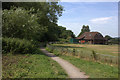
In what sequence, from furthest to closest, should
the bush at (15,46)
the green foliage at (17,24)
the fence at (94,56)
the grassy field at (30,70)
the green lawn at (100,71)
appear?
the green foliage at (17,24), the bush at (15,46), the fence at (94,56), the green lawn at (100,71), the grassy field at (30,70)

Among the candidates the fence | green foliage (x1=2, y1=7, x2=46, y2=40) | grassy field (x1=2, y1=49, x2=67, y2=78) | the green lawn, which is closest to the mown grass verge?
the green lawn

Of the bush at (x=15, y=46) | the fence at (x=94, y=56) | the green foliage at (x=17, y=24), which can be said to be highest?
the green foliage at (x=17, y=24)

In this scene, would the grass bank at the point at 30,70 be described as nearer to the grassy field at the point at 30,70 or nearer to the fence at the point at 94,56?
the grassy field at the point at 30,70

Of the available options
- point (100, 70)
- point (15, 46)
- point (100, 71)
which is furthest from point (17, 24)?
point (100, 71)

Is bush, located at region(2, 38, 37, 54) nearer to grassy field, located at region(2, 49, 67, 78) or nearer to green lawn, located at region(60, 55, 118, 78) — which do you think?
grassy field, located at region(2, 49, 67, 78)

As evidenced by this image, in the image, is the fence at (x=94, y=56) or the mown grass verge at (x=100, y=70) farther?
the fence at (x=94, y=56)

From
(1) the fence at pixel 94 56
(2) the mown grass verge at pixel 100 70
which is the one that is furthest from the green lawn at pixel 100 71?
(1) the fence at pixel 94 56

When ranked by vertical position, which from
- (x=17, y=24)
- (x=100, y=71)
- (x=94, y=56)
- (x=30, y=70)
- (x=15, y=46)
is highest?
(x=17, y=24)

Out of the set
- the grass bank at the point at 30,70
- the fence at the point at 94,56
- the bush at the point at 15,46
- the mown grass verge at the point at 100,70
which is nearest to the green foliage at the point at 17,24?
the bush at the point at 15,46

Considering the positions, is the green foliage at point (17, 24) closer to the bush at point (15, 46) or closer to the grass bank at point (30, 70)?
the bush at point (15, 46)

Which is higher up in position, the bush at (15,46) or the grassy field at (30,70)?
the bush at (15,46)

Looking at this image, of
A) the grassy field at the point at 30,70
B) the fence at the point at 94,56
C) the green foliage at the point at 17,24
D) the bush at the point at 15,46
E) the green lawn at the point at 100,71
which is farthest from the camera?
the green foliage at the point at 17,24

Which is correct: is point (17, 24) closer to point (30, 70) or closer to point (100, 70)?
point (30, 70)

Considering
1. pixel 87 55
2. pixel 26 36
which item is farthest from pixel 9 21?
pixel 87 55
